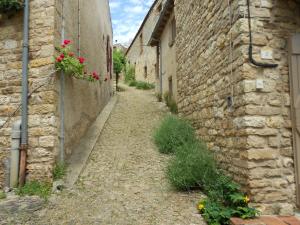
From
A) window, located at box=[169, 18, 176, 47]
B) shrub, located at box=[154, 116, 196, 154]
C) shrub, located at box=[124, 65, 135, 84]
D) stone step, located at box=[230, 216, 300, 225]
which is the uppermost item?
shrub, located at box=[124, 65, 135, 84]

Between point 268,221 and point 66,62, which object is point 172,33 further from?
point 268,221

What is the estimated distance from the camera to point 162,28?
12227mm

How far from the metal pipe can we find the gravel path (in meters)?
0.78

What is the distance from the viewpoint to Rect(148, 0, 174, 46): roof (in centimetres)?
1016

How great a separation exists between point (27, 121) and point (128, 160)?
81.5 inches

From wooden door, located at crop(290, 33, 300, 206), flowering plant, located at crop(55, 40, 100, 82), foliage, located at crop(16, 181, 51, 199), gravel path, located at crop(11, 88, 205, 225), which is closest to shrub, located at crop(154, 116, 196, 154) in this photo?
gravel path, located at crop(11, 88, 205, 225)

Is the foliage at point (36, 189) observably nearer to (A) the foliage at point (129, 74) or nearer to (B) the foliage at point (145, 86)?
(B) the foliage at point (145, 86)

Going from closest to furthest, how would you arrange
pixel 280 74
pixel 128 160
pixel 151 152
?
pixel 280 74, pixel 128 160, pixel 151 152

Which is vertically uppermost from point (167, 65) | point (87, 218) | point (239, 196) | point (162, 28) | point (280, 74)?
point (162, 28)

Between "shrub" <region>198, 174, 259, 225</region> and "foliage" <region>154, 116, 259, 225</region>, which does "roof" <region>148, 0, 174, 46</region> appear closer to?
"foliage" <region>154, 116, 259, 225</region>

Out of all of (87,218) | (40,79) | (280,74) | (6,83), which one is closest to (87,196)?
(87,218)

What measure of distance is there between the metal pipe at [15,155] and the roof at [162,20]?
6.71 meters

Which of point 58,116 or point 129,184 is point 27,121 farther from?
point 129,184

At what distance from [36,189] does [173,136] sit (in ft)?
9.75
